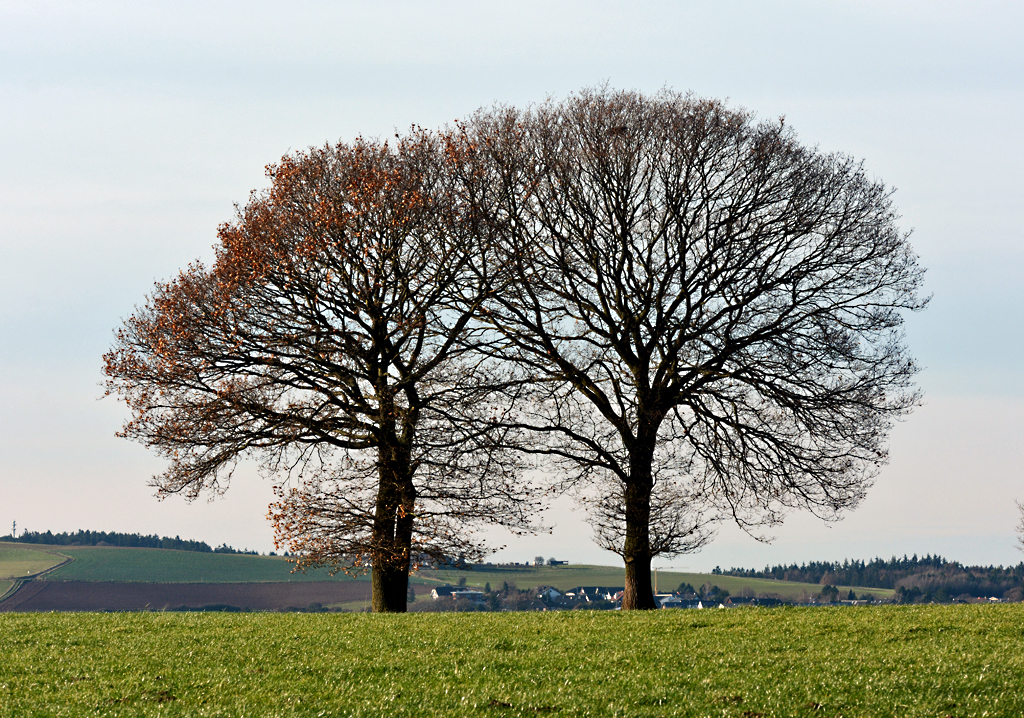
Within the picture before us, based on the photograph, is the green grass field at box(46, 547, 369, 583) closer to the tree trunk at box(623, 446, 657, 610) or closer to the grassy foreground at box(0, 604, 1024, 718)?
the tree trunk at box(623, 446, 657, 610)

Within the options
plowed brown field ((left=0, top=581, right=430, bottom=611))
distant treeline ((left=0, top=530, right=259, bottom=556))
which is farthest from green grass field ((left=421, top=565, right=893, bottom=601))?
distant treeline ((left=0, top=530, right=259, bottom=556))

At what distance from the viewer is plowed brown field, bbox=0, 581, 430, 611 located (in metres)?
105

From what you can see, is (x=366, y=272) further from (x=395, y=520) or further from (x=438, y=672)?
(x=438, y=672)

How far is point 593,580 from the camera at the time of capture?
399 ft

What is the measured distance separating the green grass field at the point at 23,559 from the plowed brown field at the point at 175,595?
31.0ft

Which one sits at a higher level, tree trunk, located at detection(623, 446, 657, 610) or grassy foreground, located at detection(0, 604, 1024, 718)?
tree trunk, located at detection(623, 446, 657, 610)

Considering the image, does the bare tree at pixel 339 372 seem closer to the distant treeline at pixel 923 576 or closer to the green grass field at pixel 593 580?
the distant treeline at pixel 923 576

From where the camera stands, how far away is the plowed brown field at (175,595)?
105m

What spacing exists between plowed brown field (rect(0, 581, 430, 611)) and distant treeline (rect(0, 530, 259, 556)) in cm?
3165

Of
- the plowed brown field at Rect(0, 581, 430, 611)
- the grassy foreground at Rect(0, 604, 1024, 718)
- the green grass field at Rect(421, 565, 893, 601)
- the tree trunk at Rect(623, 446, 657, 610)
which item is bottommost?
the plowed brown field at Rect(0, 581, 430, 611)

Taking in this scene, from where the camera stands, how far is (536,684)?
1410cm

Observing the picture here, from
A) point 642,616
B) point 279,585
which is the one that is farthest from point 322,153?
point 279,585

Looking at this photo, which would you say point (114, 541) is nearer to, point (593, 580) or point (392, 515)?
point (593, 580)

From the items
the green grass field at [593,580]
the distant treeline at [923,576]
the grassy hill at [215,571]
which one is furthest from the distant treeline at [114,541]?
the distant treeline at [923,576]
